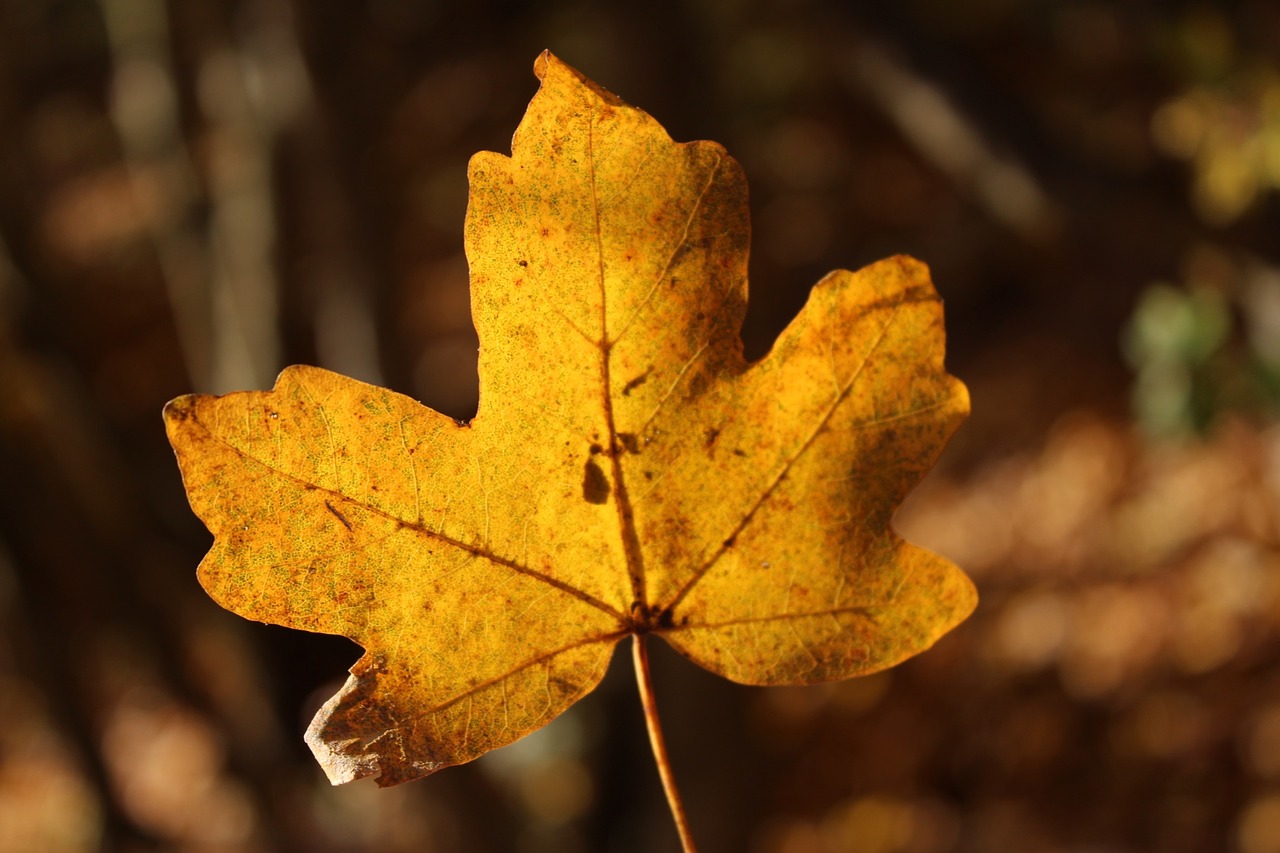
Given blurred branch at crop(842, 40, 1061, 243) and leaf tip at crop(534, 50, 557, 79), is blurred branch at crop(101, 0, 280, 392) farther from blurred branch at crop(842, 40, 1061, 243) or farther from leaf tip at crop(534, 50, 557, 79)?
leaf tip at crop(534, 50, 557, 79)

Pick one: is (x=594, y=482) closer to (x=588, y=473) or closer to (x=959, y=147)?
(x=588, y=473)

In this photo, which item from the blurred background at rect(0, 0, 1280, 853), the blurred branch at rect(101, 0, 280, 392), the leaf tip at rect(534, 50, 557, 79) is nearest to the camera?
the leaf tip at rect(534, 50, 557, 79)

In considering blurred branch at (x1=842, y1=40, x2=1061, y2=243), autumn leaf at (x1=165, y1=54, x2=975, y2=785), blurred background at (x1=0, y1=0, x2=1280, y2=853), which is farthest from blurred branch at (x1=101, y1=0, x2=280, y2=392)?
autumn leaf at (x1=165, y1=54, x2=975, y2=785)

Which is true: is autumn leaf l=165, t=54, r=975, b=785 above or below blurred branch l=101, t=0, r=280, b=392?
below

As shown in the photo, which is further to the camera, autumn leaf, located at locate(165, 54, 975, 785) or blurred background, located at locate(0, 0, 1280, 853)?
blurred background, located at locate(0, 0, 1280, 853)

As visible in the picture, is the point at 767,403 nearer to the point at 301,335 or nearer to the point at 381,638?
the point at 381,638

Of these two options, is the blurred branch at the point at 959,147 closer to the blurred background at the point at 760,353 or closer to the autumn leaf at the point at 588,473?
the blurred background at the point at 760,353

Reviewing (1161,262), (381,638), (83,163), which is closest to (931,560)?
(381,638)

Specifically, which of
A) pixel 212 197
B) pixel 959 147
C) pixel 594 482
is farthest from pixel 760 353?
pixel 594 482
